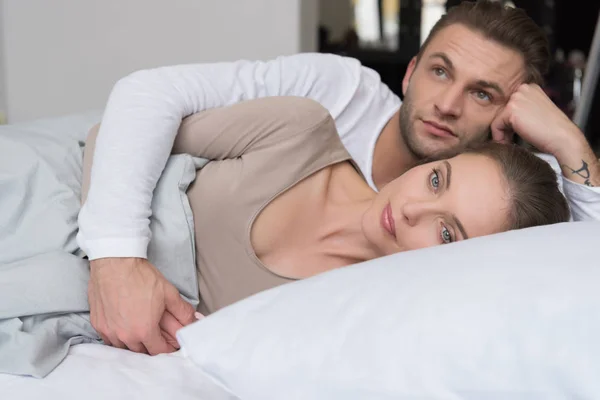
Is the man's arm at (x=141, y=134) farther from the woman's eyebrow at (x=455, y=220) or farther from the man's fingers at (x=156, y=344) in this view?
the woman's eyebrow at (x=455, y=220)

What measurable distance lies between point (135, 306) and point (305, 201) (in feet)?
1.29

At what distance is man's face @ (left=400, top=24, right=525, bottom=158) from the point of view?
5.47 ft

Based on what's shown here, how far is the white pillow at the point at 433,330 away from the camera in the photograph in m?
0.70

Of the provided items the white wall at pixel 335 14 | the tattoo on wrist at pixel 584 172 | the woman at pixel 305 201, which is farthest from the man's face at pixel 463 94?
the white wall at pixel 335 14

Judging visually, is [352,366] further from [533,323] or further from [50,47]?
[50,47]

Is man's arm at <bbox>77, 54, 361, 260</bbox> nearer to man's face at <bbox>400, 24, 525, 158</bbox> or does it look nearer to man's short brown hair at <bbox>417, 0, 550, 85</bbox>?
man's face at <bbox>400, 24, 525, 158</bbox>

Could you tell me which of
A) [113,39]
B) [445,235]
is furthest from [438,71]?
[113,39]

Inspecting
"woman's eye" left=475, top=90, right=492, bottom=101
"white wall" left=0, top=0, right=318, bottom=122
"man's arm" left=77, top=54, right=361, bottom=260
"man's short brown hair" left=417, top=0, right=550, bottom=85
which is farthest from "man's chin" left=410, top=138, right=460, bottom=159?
"white wall" left=0, top=0, right=318, bottom=122

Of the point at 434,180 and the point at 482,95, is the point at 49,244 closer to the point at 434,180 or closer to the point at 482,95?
the point at 434,180

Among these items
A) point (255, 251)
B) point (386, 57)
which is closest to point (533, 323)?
point (255, 251)

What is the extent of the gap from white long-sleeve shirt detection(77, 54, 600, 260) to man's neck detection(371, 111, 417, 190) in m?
0.05

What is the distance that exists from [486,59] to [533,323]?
1.09 metres

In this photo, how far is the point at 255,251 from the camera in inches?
49.0

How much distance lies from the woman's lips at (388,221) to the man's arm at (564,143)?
432 millimetres
